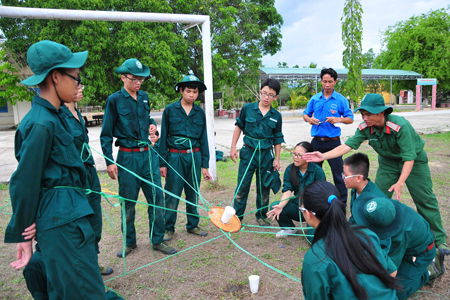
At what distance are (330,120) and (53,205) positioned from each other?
146 inches

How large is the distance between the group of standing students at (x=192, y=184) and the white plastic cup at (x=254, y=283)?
78 cm

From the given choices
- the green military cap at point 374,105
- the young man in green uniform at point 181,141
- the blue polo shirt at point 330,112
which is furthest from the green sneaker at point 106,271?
the blue polo shirt at point 330,112

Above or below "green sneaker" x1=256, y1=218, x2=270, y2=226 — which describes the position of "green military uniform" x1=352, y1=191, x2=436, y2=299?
above

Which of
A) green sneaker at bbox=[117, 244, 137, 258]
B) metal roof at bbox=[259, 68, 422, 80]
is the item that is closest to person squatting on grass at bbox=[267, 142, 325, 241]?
green sneaker at bbox=[117, 244, 137, 258]

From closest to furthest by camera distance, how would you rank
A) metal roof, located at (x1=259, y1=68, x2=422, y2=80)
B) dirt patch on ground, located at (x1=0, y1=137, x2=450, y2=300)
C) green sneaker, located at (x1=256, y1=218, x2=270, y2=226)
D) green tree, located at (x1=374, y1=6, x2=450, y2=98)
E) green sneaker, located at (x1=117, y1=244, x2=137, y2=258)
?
dirt patch on ground, located at (x1=0, y1=137, x2=450, y2=300) → green sneaker, located at (x1=117, y1=244, x2=137, y2=258) → green sneaker, located at (x1=256, y1=218, x2=270, y2=226) → metal roof, located at (x1=259, y1=68, x2=422, y2=80) → green tree, located at (x1=374, y1=6, x2=450, y2=98)

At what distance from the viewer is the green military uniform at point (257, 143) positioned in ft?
13.9

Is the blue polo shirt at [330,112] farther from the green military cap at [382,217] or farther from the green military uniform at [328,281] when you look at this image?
the green military uniform at [328,281]

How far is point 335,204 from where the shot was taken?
1.74 meters

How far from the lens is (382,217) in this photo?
229cm

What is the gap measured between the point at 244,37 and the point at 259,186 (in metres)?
21.1

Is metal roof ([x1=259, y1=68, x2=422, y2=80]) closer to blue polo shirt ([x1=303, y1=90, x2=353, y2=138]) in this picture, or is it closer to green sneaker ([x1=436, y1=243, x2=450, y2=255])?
blue polo shirt ([x1=303, y1=90, x2=353, y2=138])

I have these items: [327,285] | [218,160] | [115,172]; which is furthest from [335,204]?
[218,160]

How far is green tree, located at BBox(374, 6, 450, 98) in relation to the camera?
31.6 metres

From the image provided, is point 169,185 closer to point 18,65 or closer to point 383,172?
point 383,172
